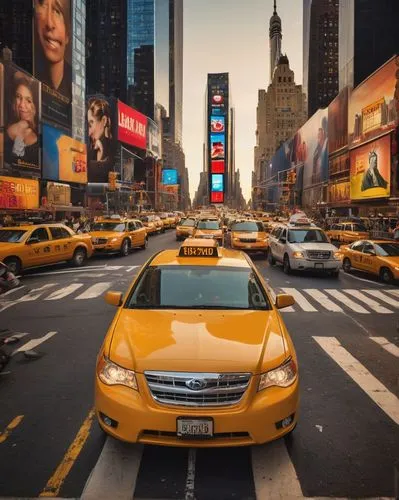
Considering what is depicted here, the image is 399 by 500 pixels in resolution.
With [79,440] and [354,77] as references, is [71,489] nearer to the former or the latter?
[79,440]

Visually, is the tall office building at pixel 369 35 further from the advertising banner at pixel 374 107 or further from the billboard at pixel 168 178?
the billboard at pixel 168 178

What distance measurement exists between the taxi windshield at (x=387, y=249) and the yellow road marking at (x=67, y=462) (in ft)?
42.8

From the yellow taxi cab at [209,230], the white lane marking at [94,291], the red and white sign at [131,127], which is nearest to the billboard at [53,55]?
the red and white sign at [131,127]

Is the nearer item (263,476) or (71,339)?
(263,476)

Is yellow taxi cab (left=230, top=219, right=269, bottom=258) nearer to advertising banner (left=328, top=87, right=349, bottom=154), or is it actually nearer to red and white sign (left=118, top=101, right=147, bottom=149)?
advertising banner (left=328, top=87, right=349, bottom=154)

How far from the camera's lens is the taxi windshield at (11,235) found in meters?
15.3

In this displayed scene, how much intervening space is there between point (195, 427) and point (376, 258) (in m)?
13.4

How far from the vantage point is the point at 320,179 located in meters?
94.3

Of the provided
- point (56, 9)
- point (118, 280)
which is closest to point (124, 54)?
point (56, 9)

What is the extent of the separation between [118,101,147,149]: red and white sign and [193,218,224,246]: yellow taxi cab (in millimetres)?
110906

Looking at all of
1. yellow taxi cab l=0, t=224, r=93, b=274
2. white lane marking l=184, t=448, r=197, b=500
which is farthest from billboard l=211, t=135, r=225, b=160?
white lane marking l=184, t=448, r=197, b=500

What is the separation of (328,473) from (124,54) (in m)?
209

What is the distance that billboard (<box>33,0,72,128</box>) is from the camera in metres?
77.4

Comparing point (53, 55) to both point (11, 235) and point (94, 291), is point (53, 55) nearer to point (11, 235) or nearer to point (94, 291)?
point (11, 235)
